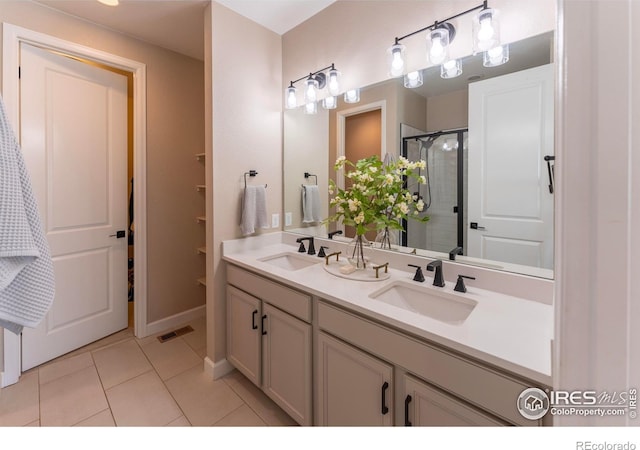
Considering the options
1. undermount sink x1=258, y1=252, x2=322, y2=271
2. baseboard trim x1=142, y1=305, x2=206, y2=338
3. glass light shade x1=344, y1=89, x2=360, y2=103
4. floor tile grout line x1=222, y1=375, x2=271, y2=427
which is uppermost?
glass light shade x1=344, y1=89, x2=360, y2=103

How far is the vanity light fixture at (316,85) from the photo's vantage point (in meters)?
1.90

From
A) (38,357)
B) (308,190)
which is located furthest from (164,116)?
(38,357)

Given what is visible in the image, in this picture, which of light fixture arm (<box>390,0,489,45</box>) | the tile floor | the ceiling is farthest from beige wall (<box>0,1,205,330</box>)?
light fixture arm (<box>390,0,489,45</box>)

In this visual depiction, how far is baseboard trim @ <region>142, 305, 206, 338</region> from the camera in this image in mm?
2497

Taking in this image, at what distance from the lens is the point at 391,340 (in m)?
1.04

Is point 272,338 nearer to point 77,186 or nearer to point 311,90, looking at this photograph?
point 311,90

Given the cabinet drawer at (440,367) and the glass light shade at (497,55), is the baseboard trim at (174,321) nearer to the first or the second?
the cabinet drawer at (440,367)

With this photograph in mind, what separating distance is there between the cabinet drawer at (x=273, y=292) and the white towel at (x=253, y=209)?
12.1 inches

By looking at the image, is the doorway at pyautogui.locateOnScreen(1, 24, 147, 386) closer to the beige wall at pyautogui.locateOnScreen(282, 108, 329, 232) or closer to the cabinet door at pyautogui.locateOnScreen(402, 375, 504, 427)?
the beige wall at pyautogui.locateOnScreen(282, 108, 329, 232)

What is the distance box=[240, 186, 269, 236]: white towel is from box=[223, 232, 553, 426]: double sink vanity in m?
0.24

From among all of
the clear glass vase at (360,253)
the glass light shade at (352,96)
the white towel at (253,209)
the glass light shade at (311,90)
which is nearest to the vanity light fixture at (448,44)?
the glass light shade at (352,96)
